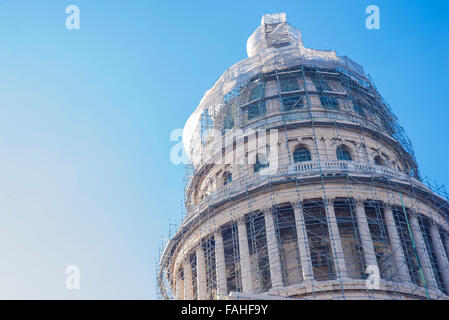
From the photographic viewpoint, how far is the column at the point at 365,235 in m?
39.3

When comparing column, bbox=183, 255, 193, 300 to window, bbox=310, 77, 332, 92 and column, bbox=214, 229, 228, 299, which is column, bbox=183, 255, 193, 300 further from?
window, bbox=310, 77, 332, 92

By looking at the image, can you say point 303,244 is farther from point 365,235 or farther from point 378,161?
point 378,161

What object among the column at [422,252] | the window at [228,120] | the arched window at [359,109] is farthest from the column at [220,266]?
the arched window at [359,109]

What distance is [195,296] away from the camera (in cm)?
4497

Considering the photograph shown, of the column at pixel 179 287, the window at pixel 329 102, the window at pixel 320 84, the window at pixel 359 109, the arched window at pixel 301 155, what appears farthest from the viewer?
the window at pixel 320 84

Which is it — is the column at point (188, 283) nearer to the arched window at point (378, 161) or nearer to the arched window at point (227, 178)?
the arched window at point (227, 178)

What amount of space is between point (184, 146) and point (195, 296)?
15.5m

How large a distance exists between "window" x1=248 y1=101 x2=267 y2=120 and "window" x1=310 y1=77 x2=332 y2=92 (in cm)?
451

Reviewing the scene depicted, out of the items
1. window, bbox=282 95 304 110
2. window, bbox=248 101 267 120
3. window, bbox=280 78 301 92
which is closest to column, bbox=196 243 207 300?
window, bbox=248 101 267 120

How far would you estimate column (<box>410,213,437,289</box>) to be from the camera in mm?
39531

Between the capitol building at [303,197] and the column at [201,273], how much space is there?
3.5 inches

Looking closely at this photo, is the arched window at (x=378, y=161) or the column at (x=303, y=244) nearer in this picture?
the column at (x=303, y=244)
